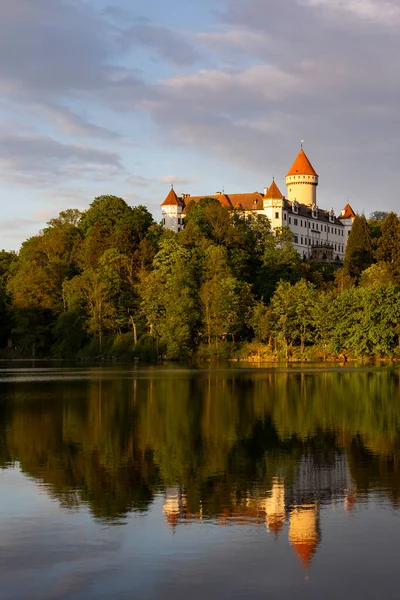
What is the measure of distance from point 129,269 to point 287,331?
1093 inches

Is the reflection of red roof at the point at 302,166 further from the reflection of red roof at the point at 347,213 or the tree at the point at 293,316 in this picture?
the tree at the point at 293,316

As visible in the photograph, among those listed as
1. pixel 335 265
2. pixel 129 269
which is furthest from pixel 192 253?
pixel 335 265

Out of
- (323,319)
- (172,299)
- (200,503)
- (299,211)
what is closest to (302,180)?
(299,211)

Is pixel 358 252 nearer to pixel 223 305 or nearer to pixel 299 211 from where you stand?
pixel 223 305

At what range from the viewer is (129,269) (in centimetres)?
11569

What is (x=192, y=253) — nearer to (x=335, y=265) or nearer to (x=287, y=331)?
(x=287, y=331)

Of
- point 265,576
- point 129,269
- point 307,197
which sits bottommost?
point 265,576

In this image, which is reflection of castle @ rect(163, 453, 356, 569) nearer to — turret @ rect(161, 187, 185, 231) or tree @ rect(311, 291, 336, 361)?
tree @ rect(311, 291, 336, 361)

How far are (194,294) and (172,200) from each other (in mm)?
74474

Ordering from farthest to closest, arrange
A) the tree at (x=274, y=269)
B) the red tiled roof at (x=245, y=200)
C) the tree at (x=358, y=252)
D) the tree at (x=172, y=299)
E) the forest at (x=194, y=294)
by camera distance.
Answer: the red tiled roof at (x=245, y=200) → the tree at (x=358, y=252) → the tree at (x=274, y=269) → the tree at (x=172, y=299) → the forest at (x=194, y=294)

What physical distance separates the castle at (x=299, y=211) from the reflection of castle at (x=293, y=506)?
14027 centimetres

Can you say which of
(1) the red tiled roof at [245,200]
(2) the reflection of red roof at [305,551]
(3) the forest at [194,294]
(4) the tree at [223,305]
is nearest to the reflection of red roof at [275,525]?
(2) the reflection of red roof at [305,551]

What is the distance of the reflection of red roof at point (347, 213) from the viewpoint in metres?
190

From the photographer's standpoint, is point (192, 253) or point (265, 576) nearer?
point (265, 576)
